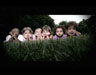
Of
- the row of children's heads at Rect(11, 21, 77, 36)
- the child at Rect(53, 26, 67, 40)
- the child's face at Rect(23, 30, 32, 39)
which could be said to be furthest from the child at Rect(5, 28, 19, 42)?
the child at Rect(53, 26, 67, 40)

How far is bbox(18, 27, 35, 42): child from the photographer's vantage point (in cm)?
465

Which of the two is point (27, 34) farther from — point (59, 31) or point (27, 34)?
point (59, 31)

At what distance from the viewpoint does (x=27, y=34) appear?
4660mm

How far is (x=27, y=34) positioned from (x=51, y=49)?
1.25 ft

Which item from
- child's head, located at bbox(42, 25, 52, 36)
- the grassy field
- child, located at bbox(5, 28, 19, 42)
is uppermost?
child's head, located at bbox(42, 25, 52, 36)

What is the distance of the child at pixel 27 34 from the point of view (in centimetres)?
465

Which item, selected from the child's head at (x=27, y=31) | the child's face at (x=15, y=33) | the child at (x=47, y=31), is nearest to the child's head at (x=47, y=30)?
the child at (x=47, y=31)

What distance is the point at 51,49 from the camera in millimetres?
4598

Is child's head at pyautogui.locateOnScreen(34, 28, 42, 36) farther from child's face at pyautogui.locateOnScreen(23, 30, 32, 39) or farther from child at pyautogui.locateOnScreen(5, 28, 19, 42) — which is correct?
child at pyautogui.locateOnScreen(5, 28, 19, 42)

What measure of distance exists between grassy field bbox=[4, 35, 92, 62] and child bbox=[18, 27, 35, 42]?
6cm

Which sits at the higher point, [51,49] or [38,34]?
A: [38,34]

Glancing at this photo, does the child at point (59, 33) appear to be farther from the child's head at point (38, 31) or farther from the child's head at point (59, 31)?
the child's head at point (38, 31)

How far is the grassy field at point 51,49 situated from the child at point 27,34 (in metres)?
0.06

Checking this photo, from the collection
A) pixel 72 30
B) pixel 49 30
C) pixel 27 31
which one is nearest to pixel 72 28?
pixel 72 30
